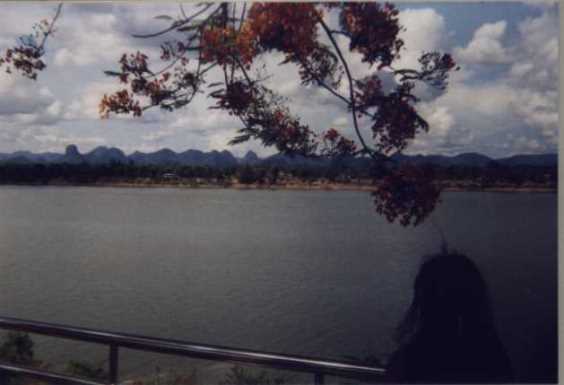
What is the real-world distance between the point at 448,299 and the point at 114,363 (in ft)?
4.45

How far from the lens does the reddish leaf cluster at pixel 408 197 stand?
2156 mm

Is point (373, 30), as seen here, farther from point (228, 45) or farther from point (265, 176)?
point (265, 176)

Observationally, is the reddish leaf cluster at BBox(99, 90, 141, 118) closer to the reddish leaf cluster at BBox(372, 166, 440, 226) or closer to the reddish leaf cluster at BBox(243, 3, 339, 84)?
the reddish leaf cluster at BBox(243, 3, 339, 84)

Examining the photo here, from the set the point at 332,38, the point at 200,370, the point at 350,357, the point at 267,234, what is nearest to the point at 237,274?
the point at 267,234

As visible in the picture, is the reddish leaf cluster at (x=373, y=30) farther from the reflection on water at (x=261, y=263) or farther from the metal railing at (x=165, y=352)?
the metal railing at (x=165, y=352)

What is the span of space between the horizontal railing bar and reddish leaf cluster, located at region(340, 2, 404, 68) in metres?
1.74

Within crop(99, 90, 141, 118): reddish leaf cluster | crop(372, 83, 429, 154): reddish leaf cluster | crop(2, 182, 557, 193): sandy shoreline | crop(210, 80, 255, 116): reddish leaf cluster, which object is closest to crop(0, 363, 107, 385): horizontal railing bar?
crop(2, 182, 557, 193): sandy shoreline

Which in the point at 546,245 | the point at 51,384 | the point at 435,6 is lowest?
the point at 51,384

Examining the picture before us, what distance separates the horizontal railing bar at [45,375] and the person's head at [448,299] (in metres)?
1.34

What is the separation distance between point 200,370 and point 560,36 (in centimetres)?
196

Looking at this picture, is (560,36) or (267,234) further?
(267,234)

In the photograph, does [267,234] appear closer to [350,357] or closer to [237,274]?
[237,274]

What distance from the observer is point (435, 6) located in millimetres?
2133

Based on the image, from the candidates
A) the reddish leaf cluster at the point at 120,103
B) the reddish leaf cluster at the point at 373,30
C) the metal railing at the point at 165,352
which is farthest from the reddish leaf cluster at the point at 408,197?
the reddish leaf cluster at the point at 120,103
